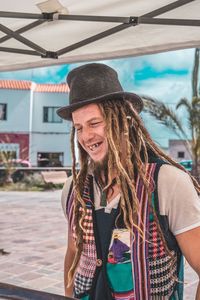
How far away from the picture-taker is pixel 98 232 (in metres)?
1.39

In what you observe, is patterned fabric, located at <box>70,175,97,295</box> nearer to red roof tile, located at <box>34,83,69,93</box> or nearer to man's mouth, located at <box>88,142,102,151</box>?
man's mouth, located at <box>88,142,102,151</box>

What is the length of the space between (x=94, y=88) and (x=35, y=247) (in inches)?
198

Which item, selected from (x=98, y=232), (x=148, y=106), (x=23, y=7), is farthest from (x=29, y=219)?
(x=98, y=232)

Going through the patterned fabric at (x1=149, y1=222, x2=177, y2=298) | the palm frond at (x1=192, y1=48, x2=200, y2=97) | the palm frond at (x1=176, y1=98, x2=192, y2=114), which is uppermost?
the palm frond at (x1=192, y1=48, x2=200, y2=97)

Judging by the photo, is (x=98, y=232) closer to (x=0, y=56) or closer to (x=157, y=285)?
(x=157, y=285)

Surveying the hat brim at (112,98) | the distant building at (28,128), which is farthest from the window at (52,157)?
the hat brim at (112,98)

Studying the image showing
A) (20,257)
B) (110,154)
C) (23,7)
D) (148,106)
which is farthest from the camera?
(148,106)

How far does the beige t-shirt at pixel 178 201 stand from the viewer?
131cm

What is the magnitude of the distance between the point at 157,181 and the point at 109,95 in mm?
354

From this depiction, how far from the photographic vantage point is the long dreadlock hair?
1.34 m

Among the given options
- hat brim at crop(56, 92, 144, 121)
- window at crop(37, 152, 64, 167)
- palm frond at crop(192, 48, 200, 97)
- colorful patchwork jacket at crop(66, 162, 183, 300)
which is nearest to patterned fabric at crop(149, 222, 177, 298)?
colorful patchwork jacket at crop(66, 162, 183, 300)

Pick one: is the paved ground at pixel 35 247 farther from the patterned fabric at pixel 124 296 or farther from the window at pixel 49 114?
the window at pixel 49 114

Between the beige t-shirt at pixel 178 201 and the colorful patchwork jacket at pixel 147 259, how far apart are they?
2cm

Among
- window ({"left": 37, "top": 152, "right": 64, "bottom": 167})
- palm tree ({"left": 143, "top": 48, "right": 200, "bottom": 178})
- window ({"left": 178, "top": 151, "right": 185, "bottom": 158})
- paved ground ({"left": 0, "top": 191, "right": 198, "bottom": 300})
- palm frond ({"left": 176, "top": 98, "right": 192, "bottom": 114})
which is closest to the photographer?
paved ground ({"left": 0, "top": 191, "right": 198, "bottom": 300})
